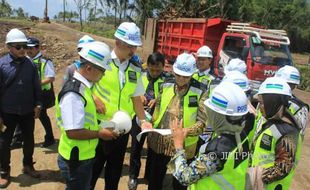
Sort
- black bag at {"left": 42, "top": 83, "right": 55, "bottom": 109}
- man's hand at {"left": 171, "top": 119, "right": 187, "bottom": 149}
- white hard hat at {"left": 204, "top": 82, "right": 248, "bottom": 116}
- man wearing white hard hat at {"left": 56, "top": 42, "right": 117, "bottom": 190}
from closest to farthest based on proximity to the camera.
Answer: white hard hat at {"left": 204, "top": 82, "right": 248, "bottom": 116} → man's hand at {"left": 171, "top": 119, "right": 187, "bottom": 149} → man wearing white hard hat at {"left": 56, "top": 42, "right": 117, "bottom": 190} → black bag at {"left": 42, "top": 83, "right": 55, "bottom": 109}

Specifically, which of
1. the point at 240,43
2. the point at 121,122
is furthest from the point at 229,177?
the point at 240,43

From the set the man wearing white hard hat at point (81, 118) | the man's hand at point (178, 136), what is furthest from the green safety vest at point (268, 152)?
the man wearing white hard hat at point (81, 118)

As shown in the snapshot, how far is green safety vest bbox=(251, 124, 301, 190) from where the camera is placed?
2520 millimetres

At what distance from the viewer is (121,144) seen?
3643mm

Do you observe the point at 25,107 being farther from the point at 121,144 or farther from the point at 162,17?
the point at 162,17

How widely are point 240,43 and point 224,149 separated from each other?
314 inches

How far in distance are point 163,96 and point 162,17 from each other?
38.1 ft

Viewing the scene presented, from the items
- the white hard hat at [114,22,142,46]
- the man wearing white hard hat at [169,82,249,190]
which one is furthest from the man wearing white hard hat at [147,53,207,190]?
the man wearing white hard hat at [169,82,249,190]

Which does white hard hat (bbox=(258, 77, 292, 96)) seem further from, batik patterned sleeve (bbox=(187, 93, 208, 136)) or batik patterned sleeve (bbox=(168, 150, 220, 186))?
batik patterned sleeve (bbox=(187, 93, 208, 136))

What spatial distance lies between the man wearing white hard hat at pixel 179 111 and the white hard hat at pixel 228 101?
1285 millimetres

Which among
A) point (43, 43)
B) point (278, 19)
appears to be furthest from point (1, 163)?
point (278, 19)

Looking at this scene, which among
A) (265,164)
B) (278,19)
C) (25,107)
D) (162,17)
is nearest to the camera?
(265,164)

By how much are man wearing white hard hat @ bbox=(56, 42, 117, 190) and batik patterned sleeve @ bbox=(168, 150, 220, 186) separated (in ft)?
2.44

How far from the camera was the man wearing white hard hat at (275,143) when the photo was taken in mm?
2488
